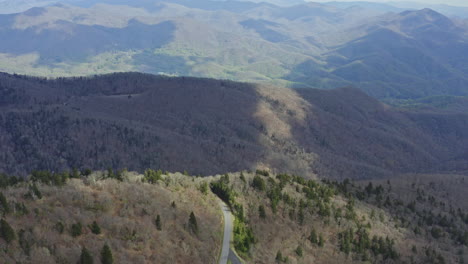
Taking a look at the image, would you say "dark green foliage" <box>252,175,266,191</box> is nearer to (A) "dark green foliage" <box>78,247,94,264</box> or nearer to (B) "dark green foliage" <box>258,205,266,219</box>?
(B) "dark green foliage" <box>258,205,266,219</box>

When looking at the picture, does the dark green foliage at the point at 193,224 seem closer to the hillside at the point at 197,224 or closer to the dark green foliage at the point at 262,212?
the hillside at the point at 197,224

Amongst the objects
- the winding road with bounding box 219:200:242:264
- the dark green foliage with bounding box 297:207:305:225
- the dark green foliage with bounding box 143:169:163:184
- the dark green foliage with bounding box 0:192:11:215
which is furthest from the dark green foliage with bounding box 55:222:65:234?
the dark green foliage with bounding box 297:207:305:225

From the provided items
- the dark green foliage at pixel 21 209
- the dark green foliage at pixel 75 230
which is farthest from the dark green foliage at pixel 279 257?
the dark green foliage at pixel 21 209

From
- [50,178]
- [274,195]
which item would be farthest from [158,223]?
[274,195]

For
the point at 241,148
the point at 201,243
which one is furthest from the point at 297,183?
the point at 241,148

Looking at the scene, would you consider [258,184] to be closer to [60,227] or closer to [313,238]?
[313,238]
